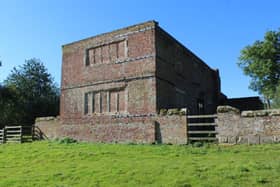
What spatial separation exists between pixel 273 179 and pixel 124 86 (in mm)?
11967

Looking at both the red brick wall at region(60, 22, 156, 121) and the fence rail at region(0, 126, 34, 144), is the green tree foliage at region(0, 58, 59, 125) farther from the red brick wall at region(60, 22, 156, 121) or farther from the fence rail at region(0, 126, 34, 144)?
the red brick wall at region(60, 22, 156, 121)

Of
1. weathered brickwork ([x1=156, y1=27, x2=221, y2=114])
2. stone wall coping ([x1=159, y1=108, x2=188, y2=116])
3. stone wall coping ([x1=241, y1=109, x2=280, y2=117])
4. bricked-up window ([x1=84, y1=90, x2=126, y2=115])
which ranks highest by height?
weathered brickwork ([x1=156, y1=27, x2=221, y2=114])

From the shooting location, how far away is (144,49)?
17469 mm

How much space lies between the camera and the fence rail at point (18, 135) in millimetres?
22005

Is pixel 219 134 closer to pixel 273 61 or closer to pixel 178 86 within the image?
pixel 178 86

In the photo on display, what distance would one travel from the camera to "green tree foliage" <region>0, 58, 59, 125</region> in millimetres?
36656

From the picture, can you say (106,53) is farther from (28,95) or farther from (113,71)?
(28,95)

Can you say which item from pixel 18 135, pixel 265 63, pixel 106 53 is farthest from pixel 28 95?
pixel 265 63

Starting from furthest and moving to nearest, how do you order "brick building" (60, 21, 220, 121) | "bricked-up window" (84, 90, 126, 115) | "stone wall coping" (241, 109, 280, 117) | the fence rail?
1. the fence rail
2. "bricked-up window" (84, 90, 126, 115)
3. "brick building" (60, 21, 220, 121)
4. "stone wall coping" (241, 109, 280, 117)

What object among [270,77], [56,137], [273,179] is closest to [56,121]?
[56,137]

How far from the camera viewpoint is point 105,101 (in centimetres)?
1866

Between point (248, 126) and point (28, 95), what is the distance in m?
35.9

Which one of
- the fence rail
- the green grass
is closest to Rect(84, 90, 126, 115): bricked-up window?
the green grass

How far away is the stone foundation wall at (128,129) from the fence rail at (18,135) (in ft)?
8.42
